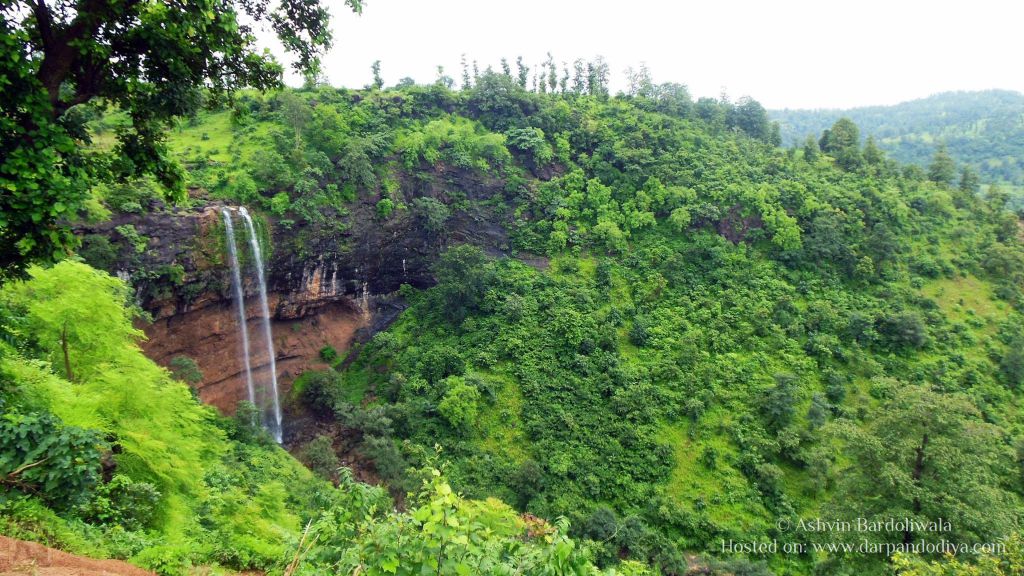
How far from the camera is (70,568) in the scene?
4152mm

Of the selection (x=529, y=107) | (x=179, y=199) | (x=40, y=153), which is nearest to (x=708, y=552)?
(x=179, y=199)

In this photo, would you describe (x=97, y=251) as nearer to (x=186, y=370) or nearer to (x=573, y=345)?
(x=186, y=370)

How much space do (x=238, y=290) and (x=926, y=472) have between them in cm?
2402

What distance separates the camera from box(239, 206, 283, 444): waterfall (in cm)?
2088

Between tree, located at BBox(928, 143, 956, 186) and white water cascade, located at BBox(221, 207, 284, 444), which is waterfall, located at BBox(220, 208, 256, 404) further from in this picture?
tree, located at BBox(928, 143, 956, 186)

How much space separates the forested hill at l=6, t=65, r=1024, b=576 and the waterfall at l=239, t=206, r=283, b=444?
67 cm

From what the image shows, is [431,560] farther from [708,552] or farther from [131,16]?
[708,552]

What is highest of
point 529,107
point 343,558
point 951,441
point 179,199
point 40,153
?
point 529,107

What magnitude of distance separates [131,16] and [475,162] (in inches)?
1004

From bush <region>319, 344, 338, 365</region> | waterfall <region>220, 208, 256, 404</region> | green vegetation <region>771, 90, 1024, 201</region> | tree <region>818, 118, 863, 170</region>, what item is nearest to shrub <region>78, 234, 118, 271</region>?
waterfall <region>220, 208, 256, 404</region>

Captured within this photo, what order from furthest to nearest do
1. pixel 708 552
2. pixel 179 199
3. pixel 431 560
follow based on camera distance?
pixel 708 552
pixel 179 199
pixel 431 560

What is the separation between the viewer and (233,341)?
70.2ft

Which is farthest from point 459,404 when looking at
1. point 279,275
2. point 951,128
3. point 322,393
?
point 951,128

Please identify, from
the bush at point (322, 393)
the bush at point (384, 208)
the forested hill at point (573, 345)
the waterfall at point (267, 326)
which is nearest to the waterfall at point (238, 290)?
the forested hill at point (573, 345)
